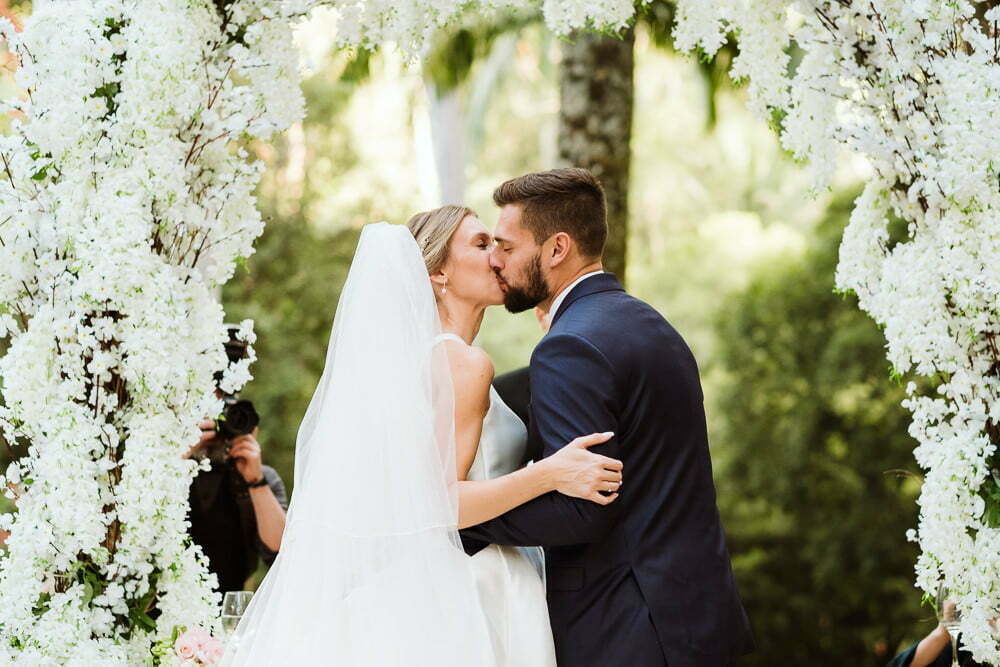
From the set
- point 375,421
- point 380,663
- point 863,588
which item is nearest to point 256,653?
point 380,663

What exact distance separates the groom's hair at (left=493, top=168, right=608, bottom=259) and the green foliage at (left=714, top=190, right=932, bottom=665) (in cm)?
908

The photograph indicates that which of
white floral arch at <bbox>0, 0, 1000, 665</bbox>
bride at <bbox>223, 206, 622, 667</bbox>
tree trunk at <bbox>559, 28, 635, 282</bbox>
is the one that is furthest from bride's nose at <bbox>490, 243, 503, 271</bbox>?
tree trunk at <bbox>559, 28, 635, 282</bbox>

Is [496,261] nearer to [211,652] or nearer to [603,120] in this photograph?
[211,652]

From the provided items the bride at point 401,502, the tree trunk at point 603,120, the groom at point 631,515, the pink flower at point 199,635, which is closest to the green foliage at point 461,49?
the tree trunk at point 603,120

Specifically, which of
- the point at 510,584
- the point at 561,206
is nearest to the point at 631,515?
the point at 510,584

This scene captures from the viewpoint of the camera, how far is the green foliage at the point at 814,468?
1241cm

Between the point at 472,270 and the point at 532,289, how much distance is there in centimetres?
23

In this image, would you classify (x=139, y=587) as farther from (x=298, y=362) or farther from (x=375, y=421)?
(x=298, y=362)

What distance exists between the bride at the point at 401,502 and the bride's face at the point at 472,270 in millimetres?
155

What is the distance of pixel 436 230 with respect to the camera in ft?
12.6

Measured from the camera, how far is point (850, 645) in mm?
12789

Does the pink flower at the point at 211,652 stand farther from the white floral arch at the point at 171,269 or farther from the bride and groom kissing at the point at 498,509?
the white floral arch at the point at 171,269

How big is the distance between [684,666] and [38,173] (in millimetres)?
2549

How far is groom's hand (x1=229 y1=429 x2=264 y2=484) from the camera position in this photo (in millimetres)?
4773
